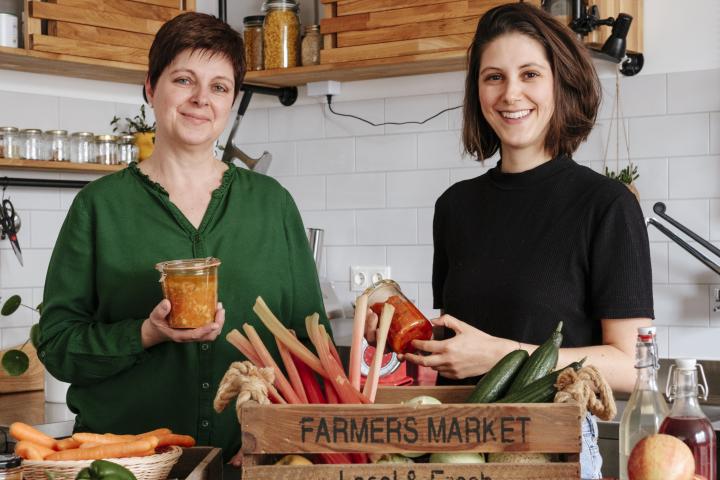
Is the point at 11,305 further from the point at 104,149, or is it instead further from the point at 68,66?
the point at 68,66

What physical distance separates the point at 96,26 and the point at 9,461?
246 cm

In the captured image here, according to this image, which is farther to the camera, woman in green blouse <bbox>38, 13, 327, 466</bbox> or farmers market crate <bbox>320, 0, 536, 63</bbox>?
farmers market crate <bbox>320, 0, 536, 63</bbox>

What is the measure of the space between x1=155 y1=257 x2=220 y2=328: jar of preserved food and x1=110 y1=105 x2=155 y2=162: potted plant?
2206 mm

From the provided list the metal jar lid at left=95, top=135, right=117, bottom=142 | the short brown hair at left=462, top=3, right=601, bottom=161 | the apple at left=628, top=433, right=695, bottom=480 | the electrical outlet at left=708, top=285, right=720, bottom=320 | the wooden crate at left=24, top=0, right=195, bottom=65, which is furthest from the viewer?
the metal jar lid at left=95, top=135, right=117, bottom=142

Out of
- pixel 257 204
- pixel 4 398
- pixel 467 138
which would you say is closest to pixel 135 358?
pixel 257 204

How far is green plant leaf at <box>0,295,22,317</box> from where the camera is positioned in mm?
3262

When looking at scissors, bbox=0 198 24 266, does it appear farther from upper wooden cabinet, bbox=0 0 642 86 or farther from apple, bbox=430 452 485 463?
apple, bbox=430 452 485 463

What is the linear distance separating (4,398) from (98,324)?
1822 millimetres

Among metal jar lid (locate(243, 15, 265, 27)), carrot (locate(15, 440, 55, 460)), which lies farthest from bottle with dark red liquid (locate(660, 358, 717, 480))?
metal jar lid (locate(243, 15, 265, 27))

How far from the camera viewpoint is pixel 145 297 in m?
1.80

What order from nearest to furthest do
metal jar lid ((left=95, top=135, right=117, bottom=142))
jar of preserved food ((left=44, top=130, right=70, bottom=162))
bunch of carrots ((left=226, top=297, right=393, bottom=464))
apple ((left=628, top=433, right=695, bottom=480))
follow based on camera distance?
apple ((left=628, top=433, right=695, bottom=480)), bunch of carrots ((left=226, top=297, right=393, bottom=464)), jar of preserved food ((left=44, top=130, right=70, bottom=162)), metal jar lid ((left=95, top=135, right=117, bottom=142))

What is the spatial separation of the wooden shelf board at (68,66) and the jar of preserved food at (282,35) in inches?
19.4

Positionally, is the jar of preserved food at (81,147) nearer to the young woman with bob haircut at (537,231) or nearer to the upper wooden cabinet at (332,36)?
the upper wooden cabinet at (332,36)

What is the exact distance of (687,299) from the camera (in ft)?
10.4
